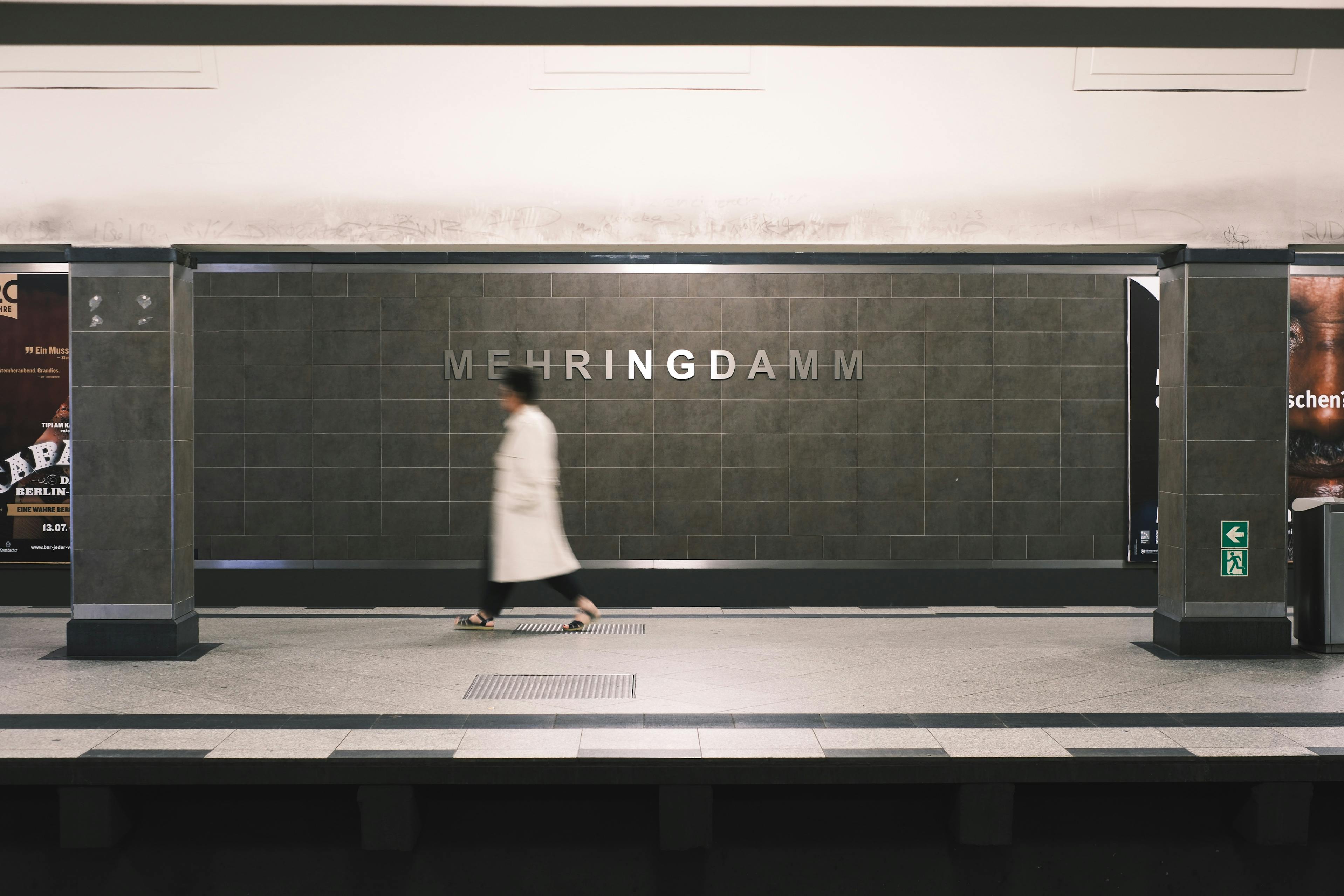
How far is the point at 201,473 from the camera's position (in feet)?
29.1

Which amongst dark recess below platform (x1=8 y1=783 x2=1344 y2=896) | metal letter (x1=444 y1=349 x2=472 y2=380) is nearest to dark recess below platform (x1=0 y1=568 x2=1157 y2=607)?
metal letter (x1=444 y1=349 x2=472 y2=380)

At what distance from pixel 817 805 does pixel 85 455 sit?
487cm

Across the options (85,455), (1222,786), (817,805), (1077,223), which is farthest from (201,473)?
(1222,786)

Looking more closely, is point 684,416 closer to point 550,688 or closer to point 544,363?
point 544,363

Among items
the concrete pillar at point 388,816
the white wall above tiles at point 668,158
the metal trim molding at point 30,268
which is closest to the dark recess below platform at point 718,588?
the metal trim molding at point 30,268

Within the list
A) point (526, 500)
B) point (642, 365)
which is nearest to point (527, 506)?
point (526, 500)

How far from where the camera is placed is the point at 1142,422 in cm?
889

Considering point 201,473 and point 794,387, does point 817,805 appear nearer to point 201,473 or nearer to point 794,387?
point 794,387

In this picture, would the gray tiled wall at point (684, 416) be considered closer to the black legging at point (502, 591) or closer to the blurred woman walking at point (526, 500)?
the black legging at point (502, 591)

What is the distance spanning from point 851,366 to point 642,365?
1786mm

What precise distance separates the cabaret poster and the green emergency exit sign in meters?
8.72

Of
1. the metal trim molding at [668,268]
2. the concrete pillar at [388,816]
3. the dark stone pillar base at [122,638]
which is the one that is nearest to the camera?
the concrete pillar at [388,816]

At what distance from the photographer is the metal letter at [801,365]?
8.85 metres

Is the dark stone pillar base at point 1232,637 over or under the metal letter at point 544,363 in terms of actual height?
under
